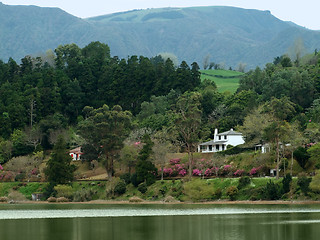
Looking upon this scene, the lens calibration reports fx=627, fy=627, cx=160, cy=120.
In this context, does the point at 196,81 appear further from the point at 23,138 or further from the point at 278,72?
the point at 23,138

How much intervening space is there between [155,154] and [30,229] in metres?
57.8

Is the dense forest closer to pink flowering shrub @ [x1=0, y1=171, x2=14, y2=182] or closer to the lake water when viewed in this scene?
pink flowering shrub @ [x1=0, y1=171, x2=14, y2=182]

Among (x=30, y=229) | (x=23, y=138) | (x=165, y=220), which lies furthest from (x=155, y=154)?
(x=30, y=229)

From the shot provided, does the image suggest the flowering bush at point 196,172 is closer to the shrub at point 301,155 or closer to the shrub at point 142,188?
the shrub at point 142,188

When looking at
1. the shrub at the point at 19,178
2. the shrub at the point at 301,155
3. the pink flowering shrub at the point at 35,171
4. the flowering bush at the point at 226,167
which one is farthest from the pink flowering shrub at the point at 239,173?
the shrub at the point at 19,178

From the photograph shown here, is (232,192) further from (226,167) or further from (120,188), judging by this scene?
(120,188)

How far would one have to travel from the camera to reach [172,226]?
5259 cm

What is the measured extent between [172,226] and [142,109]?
100332mm

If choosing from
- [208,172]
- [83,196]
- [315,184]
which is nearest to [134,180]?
[83,196]

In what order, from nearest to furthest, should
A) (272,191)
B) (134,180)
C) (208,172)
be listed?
(272,191), (134,180), (208,172)

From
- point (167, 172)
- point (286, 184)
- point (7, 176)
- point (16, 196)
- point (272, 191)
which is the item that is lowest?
point (16, 196)

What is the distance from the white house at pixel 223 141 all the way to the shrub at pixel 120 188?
78.7ft

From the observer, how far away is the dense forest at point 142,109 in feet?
359

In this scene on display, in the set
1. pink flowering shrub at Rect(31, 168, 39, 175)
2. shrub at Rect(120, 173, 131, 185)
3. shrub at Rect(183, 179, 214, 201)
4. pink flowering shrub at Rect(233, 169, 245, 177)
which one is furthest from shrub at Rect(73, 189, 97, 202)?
pink flowering shrub at Rect(233, 169, 245, 177)
